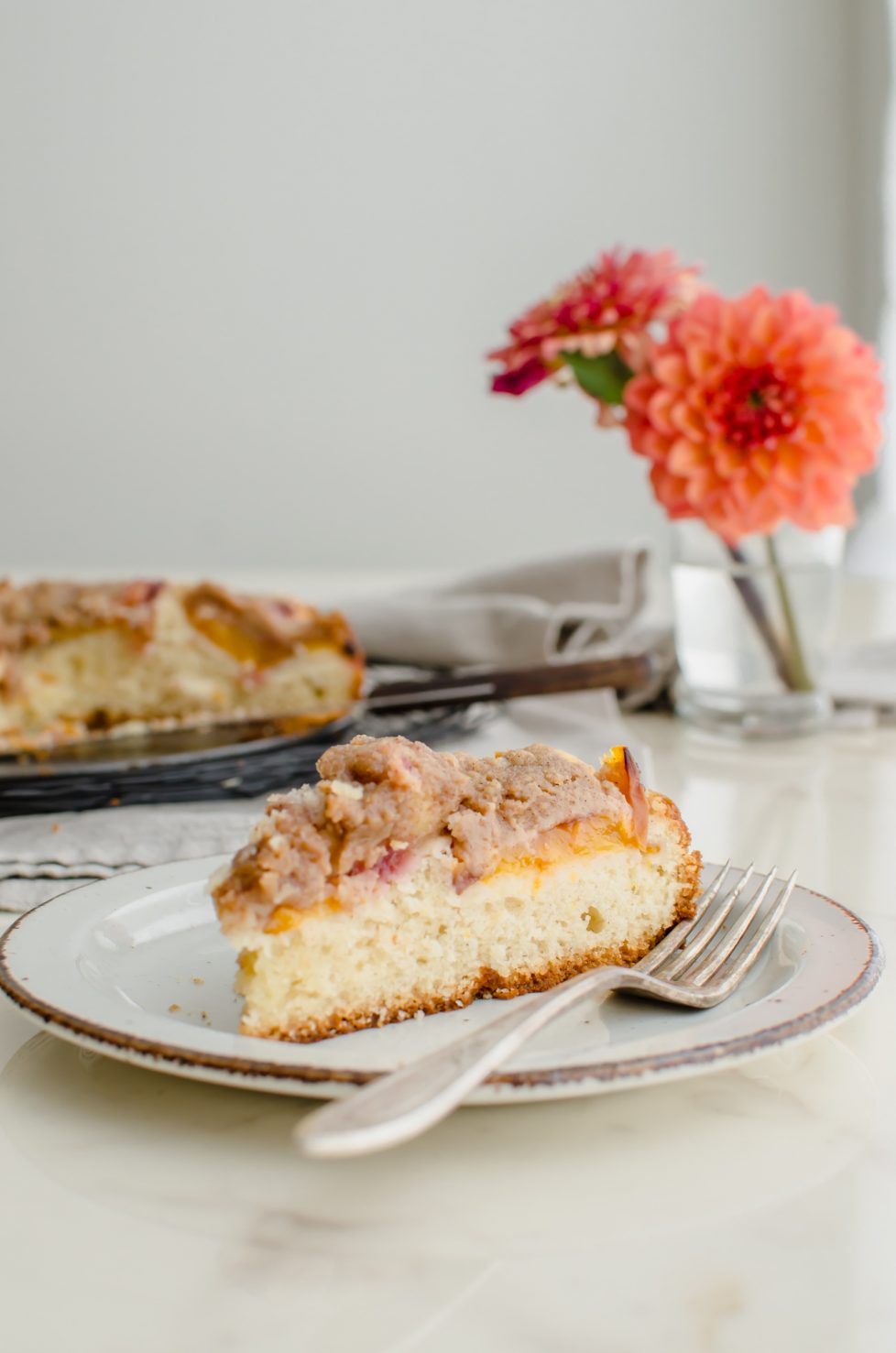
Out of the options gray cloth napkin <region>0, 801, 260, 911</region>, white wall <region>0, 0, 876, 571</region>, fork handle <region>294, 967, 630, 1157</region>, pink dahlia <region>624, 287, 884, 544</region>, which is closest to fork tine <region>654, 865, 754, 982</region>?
fork handle <region>294, 967, 630, 1157</region>

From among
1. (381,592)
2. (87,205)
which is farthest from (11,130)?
(381,592)

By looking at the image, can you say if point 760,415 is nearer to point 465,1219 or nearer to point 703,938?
point 703,938

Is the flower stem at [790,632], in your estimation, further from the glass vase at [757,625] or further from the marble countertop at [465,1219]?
the marble countertop at [465,1219]

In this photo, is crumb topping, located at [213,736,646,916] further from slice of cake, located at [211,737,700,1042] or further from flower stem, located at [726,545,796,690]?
flower stem, located at [726,545,796,690]

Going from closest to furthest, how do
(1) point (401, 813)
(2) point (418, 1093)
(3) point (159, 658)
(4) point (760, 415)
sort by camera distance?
(2) point (418, 1093) < (1) point (401, 813) < (4) point (760, 415) < (3) point (159, 658)

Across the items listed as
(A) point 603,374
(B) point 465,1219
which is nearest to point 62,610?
(A) point 603,374

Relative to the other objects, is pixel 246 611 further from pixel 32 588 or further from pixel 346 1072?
pixel 346 1072

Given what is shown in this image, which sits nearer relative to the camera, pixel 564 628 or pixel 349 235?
pixel 564 628

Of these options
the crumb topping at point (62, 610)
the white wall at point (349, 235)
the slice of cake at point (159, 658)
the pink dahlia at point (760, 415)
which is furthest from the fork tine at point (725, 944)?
the white wall at point (349, 235)
